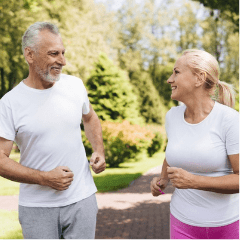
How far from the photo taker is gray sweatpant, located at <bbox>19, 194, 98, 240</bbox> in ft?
8.22

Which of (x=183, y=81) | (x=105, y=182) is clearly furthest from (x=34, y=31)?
(x=105, y=182)

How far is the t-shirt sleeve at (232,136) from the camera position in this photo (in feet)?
7.06

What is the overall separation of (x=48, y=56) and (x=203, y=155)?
1288 mm

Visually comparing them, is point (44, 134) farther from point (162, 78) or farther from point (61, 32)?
point (162, 78)

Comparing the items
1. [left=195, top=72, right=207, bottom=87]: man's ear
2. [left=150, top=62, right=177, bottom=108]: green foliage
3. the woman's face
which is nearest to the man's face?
the woman's face

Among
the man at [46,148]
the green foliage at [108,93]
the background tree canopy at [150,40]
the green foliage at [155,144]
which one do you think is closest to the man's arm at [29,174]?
the man at [46,148]

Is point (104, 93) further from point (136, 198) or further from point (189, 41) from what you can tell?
point (189, 41)

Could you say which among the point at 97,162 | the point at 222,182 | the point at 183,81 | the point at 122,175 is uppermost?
the point at 183,81

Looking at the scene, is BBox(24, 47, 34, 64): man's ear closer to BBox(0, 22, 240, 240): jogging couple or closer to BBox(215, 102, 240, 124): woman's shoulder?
BBox(0, 22, 240, 240): jogging couple

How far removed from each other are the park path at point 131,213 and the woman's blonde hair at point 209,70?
4436 millimetres

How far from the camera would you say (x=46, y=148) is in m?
2.48

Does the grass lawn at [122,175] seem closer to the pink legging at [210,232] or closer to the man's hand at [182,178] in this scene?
the pink legging at [210,232]

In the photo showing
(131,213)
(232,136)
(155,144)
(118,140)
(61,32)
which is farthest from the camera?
(61,32)

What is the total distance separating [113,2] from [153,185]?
131ft
